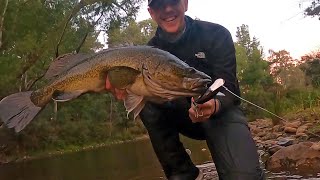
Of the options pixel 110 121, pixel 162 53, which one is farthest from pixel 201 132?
pixel 110 121

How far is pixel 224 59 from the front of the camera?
11.1 feet

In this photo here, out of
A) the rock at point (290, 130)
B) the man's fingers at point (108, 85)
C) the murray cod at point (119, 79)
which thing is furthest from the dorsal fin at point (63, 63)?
the rock at point (290, 130)

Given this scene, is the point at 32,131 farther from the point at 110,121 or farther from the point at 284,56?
the point at 284,56

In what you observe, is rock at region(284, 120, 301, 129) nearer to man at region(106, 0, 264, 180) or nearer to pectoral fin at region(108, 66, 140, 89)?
man at region(106, 0, 264, 180)

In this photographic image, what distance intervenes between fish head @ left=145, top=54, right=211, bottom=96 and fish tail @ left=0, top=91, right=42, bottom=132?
3.01ft

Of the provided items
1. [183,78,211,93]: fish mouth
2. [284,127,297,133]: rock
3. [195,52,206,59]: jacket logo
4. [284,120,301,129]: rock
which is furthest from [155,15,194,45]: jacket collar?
[284,120,301,129]: rock

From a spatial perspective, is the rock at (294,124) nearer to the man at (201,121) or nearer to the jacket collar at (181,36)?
the man at (201,121)

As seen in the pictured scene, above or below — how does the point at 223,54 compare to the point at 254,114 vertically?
above

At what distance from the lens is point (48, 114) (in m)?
32.3

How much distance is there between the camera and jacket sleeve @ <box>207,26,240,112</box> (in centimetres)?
332

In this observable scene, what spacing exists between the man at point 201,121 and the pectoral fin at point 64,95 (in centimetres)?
24

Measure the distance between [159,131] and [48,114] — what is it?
29.8 m

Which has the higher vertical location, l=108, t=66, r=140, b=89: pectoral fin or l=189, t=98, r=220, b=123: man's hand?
l=108, t=66, r=140, b=89: pectoral fin

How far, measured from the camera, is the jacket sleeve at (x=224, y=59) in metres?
3.32
